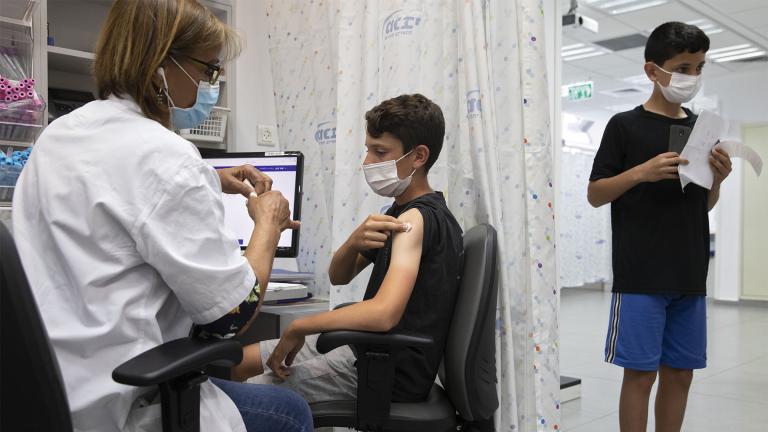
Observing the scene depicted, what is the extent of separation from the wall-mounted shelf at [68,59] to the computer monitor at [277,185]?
1.93ft

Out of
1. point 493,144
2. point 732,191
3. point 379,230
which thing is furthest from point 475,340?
point 732,191

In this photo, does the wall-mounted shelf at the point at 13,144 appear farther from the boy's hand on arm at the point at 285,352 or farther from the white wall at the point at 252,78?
the boy's hand on arm at the point at 285,352

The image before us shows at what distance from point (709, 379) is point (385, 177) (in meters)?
2.91

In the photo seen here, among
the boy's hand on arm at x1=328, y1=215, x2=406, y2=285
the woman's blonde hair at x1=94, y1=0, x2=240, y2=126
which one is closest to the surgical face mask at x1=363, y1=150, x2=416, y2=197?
the boy's hand on arm at x1=328, y1=215, x2=406, y2=285

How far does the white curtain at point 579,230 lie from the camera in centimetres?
788

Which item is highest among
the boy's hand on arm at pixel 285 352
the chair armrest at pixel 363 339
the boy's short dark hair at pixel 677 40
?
the boy's short dark hair at pixel 677 40

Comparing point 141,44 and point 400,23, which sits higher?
point 400,23

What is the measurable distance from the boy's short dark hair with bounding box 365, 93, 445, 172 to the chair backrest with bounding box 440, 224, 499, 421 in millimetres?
309

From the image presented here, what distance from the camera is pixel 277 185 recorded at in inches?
84.7

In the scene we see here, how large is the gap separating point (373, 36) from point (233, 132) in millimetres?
898

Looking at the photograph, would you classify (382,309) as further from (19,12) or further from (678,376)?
(19,12)

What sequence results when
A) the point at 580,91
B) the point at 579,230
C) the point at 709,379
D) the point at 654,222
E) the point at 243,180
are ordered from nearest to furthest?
the point at 243,180, the point at 654,222, the point at 709,379, the point at 580,91, the point at 579,230

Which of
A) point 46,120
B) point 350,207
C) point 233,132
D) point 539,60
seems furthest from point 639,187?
point 46,120

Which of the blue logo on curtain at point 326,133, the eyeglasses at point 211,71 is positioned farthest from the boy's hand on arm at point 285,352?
the blue logo on curtain at point 326,133
